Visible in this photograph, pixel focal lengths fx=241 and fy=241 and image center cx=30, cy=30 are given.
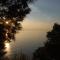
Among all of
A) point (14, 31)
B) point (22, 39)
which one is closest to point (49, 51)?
point (14, 31)

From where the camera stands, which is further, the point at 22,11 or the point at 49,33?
the point at 49,33

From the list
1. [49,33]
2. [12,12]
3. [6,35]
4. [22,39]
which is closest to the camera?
[12,12]

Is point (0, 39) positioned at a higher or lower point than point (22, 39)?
lower

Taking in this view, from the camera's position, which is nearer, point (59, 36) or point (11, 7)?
point (11, 7)

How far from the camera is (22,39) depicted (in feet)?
173

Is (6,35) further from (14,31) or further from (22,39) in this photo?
(22,39)

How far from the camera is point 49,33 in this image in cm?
2819

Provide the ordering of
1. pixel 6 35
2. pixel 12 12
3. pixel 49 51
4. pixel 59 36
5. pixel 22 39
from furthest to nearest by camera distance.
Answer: pixel 22 39
pixel 59 36
pixel 49 51
pixel 6 35
pixel 12 12

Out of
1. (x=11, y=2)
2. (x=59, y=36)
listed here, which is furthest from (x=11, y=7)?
(x=59, y=36)

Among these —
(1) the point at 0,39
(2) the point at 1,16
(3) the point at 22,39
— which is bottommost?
(1) the point at 0,39

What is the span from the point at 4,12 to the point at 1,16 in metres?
0.30

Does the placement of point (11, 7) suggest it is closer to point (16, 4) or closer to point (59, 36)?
point (16, 4)

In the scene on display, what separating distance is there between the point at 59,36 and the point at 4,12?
10920 mm

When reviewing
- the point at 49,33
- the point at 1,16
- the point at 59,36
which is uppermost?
the point at 49,33
